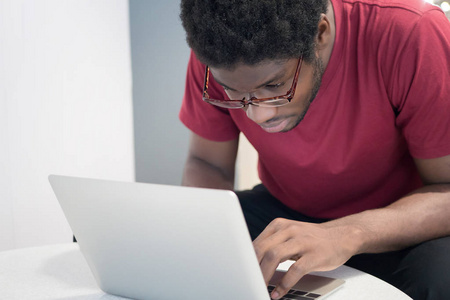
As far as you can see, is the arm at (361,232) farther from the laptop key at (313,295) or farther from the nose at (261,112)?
the nose at (261,112)

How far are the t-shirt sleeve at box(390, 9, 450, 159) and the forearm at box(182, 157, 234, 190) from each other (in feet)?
1.82

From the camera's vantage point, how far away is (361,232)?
938mm

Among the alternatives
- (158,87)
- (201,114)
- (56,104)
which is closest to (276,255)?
(201,114)

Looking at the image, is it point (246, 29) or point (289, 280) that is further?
point (246, 29)

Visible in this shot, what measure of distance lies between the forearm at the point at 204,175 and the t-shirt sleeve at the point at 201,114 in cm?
9

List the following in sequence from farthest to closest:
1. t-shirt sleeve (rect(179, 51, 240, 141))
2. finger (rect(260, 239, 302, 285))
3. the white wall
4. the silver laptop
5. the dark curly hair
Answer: the white wall → t-shirt sleeve (rect(179, 51, 240, 141)) → the dark curly hair → finger (rect(260, 239, 302, 285)) → the silver laptop

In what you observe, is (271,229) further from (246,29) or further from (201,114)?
(201,114)

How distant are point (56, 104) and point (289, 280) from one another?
1.49 metres

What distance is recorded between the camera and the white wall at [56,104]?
1.82 metres

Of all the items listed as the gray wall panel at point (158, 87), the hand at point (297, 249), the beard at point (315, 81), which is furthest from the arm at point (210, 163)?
the gray wall panel at point (158, 87)

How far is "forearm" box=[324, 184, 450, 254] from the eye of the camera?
96cm

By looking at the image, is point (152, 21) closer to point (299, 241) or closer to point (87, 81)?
point (87, 81)

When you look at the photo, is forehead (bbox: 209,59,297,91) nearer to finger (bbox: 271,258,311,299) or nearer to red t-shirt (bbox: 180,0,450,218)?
red t-shirt (bbox: 180,0,450,218)

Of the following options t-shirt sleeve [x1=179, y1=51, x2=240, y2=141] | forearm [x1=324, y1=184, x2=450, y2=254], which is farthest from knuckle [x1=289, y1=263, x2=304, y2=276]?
t-shirt sleeve [x1=179, y1=51, x2=240, y2=141]
